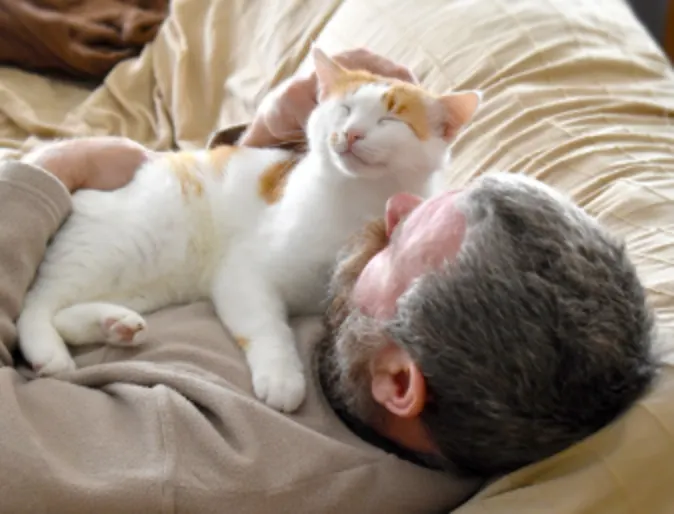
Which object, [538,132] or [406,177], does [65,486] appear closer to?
[406,177]

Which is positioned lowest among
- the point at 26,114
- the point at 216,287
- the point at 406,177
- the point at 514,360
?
the point at 26,114

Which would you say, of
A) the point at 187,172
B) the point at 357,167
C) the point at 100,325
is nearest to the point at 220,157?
the point at 187,172

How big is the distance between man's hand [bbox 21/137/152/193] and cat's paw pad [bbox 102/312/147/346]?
33 cm

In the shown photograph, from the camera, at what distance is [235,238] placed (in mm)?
1190

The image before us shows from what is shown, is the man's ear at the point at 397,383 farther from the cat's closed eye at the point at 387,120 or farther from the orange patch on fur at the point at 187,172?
→ the orange patch on fur at the point at 187,172

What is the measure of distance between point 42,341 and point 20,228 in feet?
0.48

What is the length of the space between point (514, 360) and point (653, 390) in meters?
0.16

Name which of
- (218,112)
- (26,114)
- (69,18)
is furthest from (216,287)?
(69,18)

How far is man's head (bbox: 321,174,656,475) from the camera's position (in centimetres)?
73

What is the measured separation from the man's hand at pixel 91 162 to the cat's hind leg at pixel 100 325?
0.26 metres

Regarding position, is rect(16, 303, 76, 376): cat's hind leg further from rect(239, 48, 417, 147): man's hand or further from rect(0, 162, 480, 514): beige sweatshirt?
rect(239, 48, 417, 147): man's hand

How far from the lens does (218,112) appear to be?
5.84ft

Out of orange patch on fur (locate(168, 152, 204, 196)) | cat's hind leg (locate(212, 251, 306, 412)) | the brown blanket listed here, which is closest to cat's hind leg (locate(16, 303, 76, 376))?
cat's hind leg (locate(212, 251, 306, 412))

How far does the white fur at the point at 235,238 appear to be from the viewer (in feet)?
3.39
